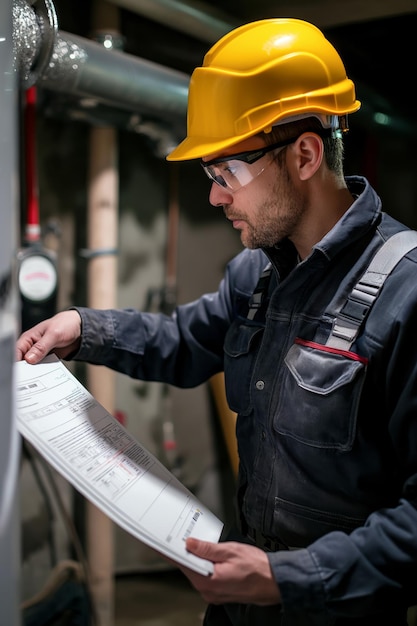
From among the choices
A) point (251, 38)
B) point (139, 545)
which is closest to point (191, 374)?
point (251, 38)

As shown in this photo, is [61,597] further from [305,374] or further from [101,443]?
[305,374]

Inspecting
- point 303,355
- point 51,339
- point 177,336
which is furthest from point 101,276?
point 303,355

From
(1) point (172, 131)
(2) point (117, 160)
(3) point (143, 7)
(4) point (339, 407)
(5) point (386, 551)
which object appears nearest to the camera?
(5) point (386, 551)

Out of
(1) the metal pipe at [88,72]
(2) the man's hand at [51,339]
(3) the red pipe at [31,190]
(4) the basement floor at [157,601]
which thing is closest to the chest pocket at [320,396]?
(2) the man's hand at [51,339]

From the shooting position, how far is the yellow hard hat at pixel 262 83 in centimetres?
110

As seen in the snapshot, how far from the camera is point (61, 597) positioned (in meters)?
2.04

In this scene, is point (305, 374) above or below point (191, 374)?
above

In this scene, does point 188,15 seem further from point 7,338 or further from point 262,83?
point 7,338

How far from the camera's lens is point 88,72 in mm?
1742

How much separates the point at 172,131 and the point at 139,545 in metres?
1.62

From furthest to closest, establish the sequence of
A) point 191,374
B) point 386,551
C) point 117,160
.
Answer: point 117,160, point 191,374, point 386,551

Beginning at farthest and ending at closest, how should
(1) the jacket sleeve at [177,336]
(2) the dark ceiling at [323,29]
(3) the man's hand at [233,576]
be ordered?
(2) the dark ceiling at [323,29]
(1) the jacket sleeve at [177,336]
(3) the man's hand at [233,576]

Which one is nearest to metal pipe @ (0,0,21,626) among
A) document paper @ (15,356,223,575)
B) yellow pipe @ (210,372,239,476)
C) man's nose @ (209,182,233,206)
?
document paper @ (15,356,223,575)

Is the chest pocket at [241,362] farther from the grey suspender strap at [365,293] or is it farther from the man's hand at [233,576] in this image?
the man's hand at [233,576]
